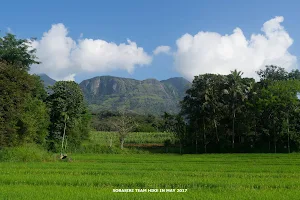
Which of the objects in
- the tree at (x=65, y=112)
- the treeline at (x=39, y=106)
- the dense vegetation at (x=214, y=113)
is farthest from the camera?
Answer: the tree at (x=65, y=112)

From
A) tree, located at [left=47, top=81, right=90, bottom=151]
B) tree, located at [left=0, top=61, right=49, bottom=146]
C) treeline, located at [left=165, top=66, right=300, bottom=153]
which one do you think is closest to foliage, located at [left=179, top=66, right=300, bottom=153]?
treeline, located at [left=165, top=66, right=300, bottom=153]

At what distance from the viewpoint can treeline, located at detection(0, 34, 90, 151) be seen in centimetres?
3941

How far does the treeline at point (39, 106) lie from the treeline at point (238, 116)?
Answer: 19.6 metres

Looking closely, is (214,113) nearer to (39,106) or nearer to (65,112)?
(65,112)

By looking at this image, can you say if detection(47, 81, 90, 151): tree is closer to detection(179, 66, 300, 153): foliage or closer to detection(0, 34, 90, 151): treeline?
detection(0, 34, 90, 151): treeline

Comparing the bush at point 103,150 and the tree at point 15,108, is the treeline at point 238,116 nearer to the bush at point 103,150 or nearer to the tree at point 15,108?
the bush at point 103,150

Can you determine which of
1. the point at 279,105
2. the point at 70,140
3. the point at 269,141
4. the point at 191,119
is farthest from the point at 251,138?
the point at 70,140

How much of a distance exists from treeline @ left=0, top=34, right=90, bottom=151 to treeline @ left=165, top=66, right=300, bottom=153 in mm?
19587

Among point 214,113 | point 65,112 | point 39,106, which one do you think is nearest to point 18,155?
point 39,106

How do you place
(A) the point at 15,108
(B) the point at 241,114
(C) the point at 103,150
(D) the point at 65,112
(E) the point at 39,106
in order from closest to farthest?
1. (A) the point at 15,108
2. (E) the point at 39,106
3. (D) the point at 65,112
4. (B) the point at 241,114
5. (C) the point at 103,150

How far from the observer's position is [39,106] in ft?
159

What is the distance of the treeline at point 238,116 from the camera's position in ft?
170

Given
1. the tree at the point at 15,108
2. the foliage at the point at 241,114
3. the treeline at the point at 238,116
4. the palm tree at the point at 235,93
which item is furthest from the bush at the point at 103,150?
the palm tree at the point at 235,93

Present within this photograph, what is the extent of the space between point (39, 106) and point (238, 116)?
115 ft
